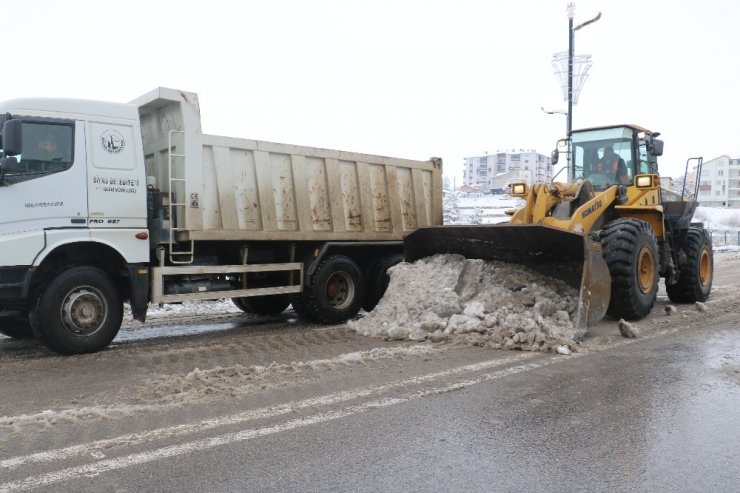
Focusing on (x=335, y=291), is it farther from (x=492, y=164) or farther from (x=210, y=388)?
(x=492, y=164)

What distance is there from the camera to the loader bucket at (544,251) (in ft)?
23.6

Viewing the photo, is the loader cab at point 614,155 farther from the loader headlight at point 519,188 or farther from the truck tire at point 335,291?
the truck tire at point 335,291

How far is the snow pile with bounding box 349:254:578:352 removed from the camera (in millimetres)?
6867

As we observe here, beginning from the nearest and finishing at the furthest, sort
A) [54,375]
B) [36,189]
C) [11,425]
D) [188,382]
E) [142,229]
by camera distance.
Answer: [11,425], [188,382], [54,375], [36,189], [142,229]

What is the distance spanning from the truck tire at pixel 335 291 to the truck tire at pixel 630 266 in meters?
3.55

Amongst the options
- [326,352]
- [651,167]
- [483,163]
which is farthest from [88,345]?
[483,163]

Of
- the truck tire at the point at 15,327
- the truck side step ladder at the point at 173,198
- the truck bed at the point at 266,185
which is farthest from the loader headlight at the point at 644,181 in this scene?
the truck tire at the point at 15,327

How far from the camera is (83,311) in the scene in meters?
6.70

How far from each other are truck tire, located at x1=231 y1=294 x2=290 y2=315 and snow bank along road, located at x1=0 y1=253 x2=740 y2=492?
1434 mm

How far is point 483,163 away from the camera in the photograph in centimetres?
12625

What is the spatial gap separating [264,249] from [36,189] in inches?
120

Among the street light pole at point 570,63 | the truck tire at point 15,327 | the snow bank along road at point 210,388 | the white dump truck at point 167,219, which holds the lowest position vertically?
the snow bank along road at point 210,388

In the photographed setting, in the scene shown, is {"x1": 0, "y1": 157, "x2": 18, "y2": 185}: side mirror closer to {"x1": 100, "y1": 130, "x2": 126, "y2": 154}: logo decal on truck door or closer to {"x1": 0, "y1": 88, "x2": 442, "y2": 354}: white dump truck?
{"x1": 0, "y1": 88, "x2": 442, "y2": 354}: white dump truck

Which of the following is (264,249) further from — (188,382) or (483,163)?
(483,163)
